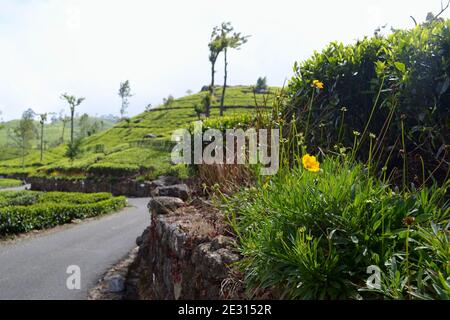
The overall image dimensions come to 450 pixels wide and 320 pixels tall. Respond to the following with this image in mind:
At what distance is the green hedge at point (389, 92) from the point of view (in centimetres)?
322

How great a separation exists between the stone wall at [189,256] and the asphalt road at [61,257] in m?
1.33

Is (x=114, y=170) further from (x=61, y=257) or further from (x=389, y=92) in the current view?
(x=389, y=92)

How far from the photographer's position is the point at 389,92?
3654mm

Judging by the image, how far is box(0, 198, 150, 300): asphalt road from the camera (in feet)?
20.8

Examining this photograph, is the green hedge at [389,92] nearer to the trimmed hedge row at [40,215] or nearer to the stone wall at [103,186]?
the trimmed hedge row at [40,215]

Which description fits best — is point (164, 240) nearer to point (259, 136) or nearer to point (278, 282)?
point (259, 136)

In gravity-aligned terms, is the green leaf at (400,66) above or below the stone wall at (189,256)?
above

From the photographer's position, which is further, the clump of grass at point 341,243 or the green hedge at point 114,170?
the green hedge at point 114,170

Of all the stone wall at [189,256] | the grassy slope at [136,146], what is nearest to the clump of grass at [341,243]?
the stone wall at [189,256]

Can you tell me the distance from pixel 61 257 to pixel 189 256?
19.6 ft

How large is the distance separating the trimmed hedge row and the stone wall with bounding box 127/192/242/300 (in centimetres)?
677
